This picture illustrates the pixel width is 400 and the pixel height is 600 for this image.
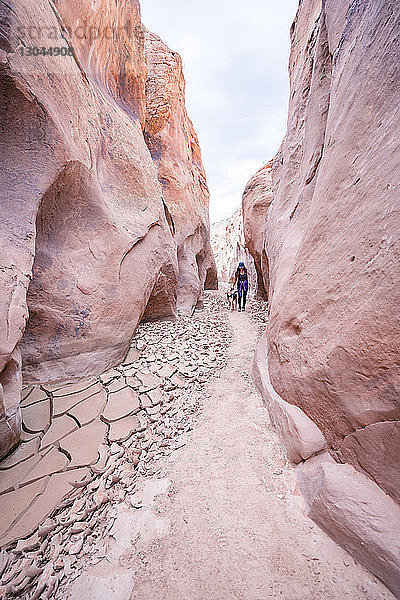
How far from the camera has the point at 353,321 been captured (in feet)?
5.32

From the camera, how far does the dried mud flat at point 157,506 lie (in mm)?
1312

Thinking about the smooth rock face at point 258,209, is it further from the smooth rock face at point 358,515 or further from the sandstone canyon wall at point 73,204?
the smooth rock face at point 358,515

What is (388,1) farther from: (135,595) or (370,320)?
(135,595)

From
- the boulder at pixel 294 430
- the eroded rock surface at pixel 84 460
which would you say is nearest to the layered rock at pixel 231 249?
the eroded rock surface at pixel 84 460

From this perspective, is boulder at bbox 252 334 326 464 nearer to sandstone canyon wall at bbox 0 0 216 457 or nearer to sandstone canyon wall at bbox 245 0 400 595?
sandstone canyon wall at bbox 245 0 400 595

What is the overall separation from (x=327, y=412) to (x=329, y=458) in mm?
296

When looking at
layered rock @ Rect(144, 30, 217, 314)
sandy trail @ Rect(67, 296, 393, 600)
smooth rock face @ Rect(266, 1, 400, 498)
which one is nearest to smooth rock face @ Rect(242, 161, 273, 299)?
layered rock @ Rect(144, 30, 217, 314)

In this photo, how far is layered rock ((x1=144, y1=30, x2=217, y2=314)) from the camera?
Result: 7992 millimetres

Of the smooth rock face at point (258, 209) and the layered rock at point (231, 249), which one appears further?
the layered rock at point (231, 249)

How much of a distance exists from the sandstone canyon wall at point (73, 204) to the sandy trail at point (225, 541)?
4.55 feet

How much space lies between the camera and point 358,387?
154cm

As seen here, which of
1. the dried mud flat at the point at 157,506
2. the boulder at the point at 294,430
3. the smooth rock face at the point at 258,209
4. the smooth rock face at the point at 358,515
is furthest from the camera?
the smooth rock face at the point at 258,209

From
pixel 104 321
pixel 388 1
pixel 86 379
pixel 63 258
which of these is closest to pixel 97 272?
pixel 63 258

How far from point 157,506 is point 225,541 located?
54 cm
